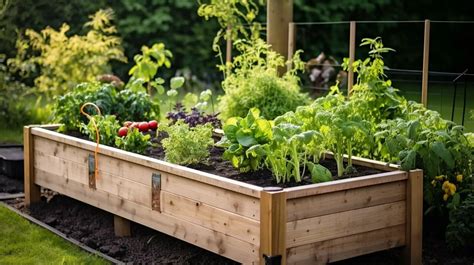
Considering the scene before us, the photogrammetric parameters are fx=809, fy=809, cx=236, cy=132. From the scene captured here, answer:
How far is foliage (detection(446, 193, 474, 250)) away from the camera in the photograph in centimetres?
446

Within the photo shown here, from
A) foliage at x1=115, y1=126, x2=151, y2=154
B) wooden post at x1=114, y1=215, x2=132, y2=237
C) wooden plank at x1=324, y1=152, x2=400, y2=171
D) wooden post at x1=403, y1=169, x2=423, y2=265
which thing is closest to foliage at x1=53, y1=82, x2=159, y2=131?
foliage at x1=115, y1=126, x2=151, y2=154

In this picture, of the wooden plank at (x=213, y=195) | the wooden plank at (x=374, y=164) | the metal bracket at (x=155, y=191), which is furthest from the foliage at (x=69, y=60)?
the wooden plank at (x=374, y=164)

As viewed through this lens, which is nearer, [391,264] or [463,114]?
[391,264]

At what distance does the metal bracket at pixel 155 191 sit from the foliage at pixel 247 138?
0.42m

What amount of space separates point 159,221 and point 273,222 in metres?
1.00

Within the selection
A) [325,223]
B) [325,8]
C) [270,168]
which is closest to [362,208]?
[325,223]

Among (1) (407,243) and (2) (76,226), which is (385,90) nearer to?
(1) (407,243)

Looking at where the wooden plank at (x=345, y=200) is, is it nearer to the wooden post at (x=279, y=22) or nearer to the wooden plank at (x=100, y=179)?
the wooden plank at (x=100, y=179)

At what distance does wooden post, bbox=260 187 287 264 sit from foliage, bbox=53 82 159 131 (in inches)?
90.5

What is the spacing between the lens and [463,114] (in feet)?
18.1

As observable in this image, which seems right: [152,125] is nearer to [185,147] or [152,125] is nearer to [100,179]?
[100,179]

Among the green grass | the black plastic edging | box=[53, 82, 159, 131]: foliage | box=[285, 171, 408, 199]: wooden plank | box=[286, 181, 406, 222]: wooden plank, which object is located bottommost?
the green grass

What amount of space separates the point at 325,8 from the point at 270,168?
801 cm

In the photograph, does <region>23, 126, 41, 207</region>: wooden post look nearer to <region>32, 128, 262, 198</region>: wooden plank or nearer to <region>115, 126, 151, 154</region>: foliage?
<region>32, 128, 262, 198</region>: wooden plank
